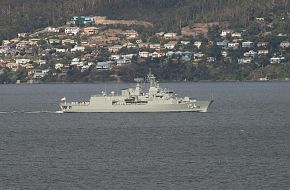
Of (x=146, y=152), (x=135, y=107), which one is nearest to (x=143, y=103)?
(x=135, y=107)

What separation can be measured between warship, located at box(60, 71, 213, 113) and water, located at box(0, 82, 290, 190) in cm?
216

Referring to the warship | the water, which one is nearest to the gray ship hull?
the warship

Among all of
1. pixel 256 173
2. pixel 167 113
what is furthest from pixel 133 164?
pixel 167 113

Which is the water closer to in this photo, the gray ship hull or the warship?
the gray ship hull

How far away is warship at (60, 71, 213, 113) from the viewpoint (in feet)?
569

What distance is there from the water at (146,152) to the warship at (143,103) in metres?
2.16

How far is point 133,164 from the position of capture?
102938 millimetres

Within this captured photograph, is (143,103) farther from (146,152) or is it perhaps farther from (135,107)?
(146,152)

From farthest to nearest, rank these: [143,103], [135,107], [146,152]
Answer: [135,107] → [143,103] → [146,152]

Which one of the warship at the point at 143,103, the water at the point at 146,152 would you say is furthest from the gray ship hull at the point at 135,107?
the water at the point at 146,152

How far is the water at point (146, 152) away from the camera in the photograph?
92500 mm

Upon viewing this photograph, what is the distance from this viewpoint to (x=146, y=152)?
11306cm

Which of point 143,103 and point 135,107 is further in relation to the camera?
point 135,107

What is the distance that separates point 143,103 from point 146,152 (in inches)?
2460
